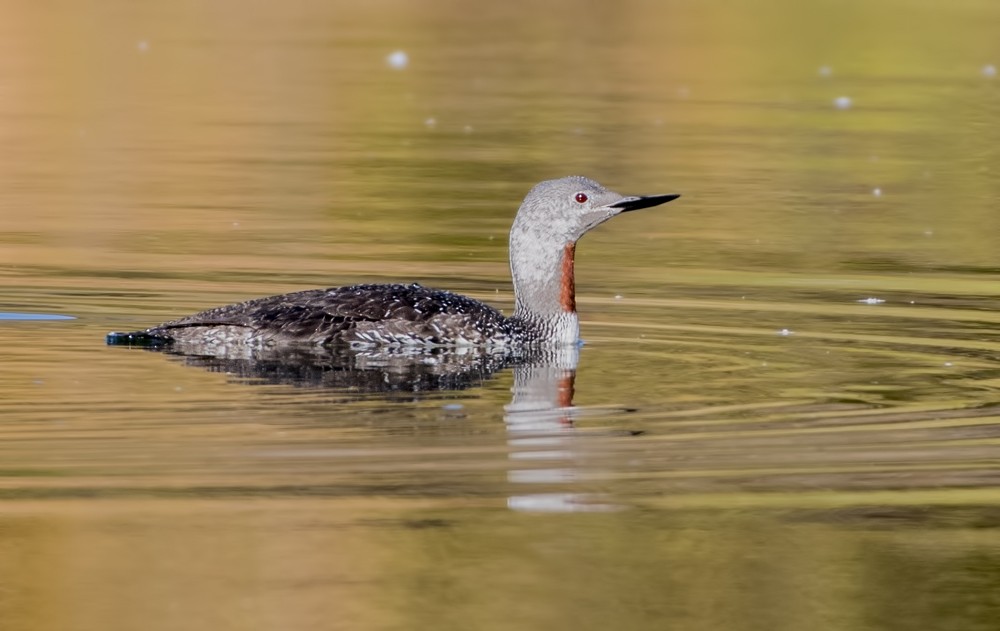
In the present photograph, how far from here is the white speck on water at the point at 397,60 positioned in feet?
89.3

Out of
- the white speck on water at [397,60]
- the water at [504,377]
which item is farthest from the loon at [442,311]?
the white speck on water at [397,60]

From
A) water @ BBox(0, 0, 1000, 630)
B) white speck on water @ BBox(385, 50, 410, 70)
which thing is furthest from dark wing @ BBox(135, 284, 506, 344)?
white speck on water @ BBox(385, 50, 410, 70)

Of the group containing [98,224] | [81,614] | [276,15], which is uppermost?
[276,15]

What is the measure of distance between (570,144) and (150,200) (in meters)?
4.93

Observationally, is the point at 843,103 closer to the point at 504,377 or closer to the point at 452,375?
the point at 504,377

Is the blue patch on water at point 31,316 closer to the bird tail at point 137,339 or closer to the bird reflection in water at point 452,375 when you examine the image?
the bird tail at point 137,339

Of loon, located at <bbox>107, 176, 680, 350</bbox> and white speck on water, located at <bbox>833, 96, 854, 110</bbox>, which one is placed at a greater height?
white speck on water, located at <bbox>833, 96, 854, 110</bbox>

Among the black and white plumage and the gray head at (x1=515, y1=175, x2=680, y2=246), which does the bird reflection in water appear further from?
the gray head at (x1=515, y1=175, x2=680, y2=246)

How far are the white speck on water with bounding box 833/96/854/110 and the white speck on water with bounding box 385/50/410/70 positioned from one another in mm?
5267

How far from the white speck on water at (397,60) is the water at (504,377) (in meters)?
1.46

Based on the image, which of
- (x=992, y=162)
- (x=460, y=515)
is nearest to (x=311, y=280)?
(x=460, y=515)

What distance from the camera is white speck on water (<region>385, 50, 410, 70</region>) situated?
27219 mm

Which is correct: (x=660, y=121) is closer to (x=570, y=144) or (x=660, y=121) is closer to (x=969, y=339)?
(x=570, y=144)

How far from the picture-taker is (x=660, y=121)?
2297 cm
